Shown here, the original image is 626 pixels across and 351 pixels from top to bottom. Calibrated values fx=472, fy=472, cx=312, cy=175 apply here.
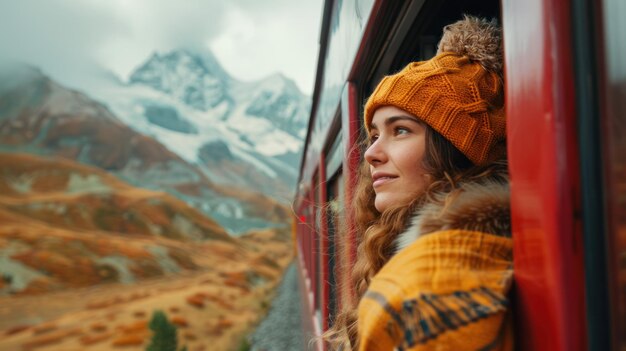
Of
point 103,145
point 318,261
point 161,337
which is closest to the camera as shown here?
point 318,261

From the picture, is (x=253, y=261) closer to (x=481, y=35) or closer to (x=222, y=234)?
(x=222, y=234)

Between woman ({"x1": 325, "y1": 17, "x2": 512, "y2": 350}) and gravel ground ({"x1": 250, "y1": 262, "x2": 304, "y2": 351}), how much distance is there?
7.89 m

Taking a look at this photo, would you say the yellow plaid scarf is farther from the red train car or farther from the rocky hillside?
the rocky hillside

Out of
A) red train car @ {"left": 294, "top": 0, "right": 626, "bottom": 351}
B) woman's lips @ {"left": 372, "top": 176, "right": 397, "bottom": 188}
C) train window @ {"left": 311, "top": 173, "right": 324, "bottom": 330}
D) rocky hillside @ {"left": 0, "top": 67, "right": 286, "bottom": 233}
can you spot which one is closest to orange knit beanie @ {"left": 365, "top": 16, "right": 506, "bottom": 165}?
woman's lips @ {"left": 372, "top": 176, "right": 397, "bottom": 188}

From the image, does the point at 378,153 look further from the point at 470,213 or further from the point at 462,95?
the point at 470,213

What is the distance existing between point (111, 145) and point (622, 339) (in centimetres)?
4546

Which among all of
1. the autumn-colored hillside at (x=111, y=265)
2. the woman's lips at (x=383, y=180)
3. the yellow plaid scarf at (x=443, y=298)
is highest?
the woman's lips at (x=383, y=180)

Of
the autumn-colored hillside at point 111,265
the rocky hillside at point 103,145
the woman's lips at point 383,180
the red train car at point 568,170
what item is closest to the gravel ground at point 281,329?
the autumn-colored hillside at point 111,265

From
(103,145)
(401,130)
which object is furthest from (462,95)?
(103,145)

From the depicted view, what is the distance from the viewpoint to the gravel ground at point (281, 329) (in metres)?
10.6

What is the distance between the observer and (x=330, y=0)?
8.46 ft

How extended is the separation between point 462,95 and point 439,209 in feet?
0.89

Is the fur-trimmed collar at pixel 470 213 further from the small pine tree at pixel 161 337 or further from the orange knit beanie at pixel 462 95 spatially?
the small pine tree at pixel 161 337

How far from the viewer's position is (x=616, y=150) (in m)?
0.45
